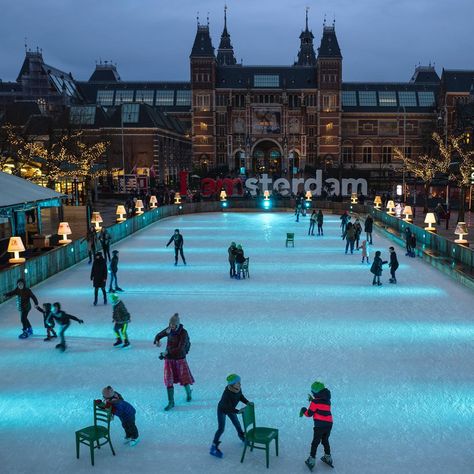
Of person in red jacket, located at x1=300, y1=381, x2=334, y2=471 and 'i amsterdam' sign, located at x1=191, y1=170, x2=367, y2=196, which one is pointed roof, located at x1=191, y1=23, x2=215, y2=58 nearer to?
'i amsterdam' sign, located at x1=191, y1=170, x2=367, y2=196

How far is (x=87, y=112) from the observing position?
54562mm

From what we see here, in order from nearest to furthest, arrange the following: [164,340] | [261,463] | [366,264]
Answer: [261,463] → [164,340] → [366,264]

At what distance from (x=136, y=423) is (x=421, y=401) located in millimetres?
3852

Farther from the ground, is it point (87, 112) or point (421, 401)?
point (87, 112)

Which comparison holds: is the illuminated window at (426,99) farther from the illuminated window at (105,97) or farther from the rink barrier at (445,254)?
the rink barrier at (445,254)

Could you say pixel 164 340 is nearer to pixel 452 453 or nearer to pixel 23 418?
pixel 23 418

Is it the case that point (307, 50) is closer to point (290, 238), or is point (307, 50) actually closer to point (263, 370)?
point (290, 238)

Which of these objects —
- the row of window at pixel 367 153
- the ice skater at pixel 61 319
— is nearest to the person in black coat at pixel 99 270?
the ice skater at pixel 61 319

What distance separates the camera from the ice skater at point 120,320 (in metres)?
10.1

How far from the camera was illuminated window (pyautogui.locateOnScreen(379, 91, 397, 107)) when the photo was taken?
80.5 m

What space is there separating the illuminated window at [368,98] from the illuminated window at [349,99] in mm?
814

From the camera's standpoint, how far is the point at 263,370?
9250 millimetres

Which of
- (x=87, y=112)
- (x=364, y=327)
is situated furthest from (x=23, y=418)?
(x=87, y=112)

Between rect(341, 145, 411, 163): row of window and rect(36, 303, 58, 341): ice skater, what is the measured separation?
7096 cm
